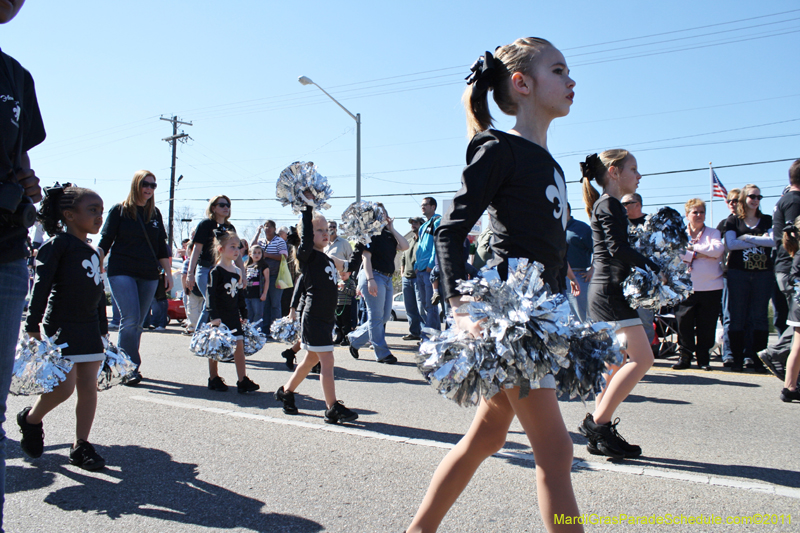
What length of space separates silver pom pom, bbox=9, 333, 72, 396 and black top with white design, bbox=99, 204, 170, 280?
254 cm

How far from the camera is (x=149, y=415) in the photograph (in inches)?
195

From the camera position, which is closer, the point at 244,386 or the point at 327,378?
the point at 327,378

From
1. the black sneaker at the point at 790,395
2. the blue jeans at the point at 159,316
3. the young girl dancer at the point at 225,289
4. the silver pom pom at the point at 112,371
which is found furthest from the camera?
the blue jeans at the point at 159,316

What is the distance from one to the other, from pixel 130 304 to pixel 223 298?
93 cm

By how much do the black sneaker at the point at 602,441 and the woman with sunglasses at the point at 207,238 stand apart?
14.7 ft

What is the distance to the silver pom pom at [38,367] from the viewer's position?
11.5 ft

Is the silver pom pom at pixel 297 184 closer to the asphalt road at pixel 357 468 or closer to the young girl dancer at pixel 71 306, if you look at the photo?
the young girl dancer at pixel 71 306

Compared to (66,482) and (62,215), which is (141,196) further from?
(66,482)

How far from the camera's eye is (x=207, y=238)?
7.07 meters

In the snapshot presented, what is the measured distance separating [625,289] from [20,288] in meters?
3.47

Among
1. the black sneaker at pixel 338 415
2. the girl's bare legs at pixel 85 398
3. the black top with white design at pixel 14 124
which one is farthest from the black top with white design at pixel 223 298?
the black top with white design at pixel 14 124

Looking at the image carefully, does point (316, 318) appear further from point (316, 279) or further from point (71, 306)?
point (71, 306)

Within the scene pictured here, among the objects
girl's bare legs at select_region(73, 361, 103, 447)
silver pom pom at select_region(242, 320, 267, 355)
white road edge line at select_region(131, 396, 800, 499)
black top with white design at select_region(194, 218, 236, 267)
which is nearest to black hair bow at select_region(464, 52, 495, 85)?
white road edge line at select_region(131, 396, 800, 499)

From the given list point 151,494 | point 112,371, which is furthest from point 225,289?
point 151,494
